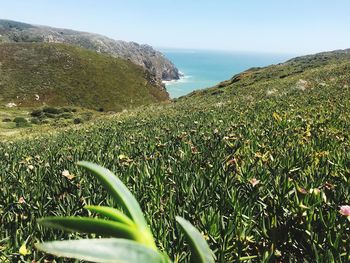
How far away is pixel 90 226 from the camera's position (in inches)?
36.7

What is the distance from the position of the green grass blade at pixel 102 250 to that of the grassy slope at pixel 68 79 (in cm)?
9612

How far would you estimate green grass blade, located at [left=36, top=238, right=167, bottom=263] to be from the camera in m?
0.82

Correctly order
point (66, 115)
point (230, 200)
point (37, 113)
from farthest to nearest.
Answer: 1. point (37, 113)
2. point (66, 115)
3. point (230, 200)

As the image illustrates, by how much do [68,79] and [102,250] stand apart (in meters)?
108

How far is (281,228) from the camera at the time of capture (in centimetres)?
319

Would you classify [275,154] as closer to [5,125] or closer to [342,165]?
[342,165]

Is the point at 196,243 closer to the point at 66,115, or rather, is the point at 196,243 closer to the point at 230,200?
the point at 230,200

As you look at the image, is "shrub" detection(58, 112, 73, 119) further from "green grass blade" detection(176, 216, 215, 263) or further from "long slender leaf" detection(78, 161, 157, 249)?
"green grass blade" detection(176, 216, 215, 263)

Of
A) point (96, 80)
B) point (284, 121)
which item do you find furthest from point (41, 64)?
point (284, 121)

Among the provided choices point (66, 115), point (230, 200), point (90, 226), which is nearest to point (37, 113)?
point (66, 115)

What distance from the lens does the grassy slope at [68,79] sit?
314 ft

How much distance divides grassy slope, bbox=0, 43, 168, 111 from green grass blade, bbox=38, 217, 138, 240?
96.0 m

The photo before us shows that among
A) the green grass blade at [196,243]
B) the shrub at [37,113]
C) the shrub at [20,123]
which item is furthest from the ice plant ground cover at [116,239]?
the shrub at [37,113]

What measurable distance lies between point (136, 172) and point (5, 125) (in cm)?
5859
